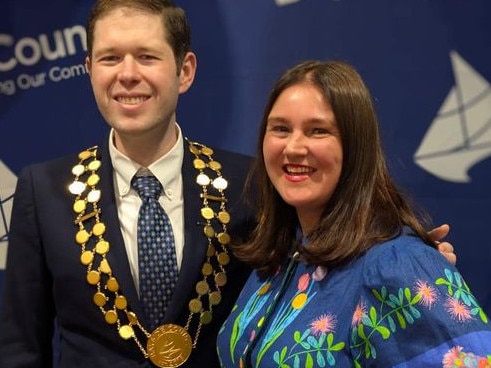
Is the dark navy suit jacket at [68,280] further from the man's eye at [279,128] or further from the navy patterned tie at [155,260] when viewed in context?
the man's eye at [279,128]

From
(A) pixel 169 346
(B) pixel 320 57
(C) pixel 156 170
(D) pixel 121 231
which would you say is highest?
(B) pixel 320 57

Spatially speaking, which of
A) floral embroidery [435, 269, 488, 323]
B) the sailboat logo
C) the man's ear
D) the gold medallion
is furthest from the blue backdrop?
floral embroidery [435, 269, 488, 323]

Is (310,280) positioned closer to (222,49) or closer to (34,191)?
(34,191)

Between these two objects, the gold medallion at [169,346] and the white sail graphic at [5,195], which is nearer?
the gold medallion at [169,346]

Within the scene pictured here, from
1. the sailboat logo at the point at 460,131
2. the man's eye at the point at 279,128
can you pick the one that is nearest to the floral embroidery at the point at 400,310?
the man's eye at the point at 279,128

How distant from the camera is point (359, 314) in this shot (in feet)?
3.81

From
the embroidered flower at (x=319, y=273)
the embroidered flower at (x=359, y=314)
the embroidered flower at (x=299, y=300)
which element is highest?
the embroidered flower at (x=319, y=273)

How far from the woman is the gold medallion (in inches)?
4.3

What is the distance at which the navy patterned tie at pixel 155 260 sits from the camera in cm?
154

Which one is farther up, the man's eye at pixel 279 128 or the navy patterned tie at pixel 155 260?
the man's eye at pixel 279 128

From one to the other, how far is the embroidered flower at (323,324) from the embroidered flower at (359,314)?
1.6 inches

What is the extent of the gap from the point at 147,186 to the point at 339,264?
497mm

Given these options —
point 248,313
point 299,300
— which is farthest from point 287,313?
point 248,313

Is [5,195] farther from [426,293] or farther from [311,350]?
[426,293]
